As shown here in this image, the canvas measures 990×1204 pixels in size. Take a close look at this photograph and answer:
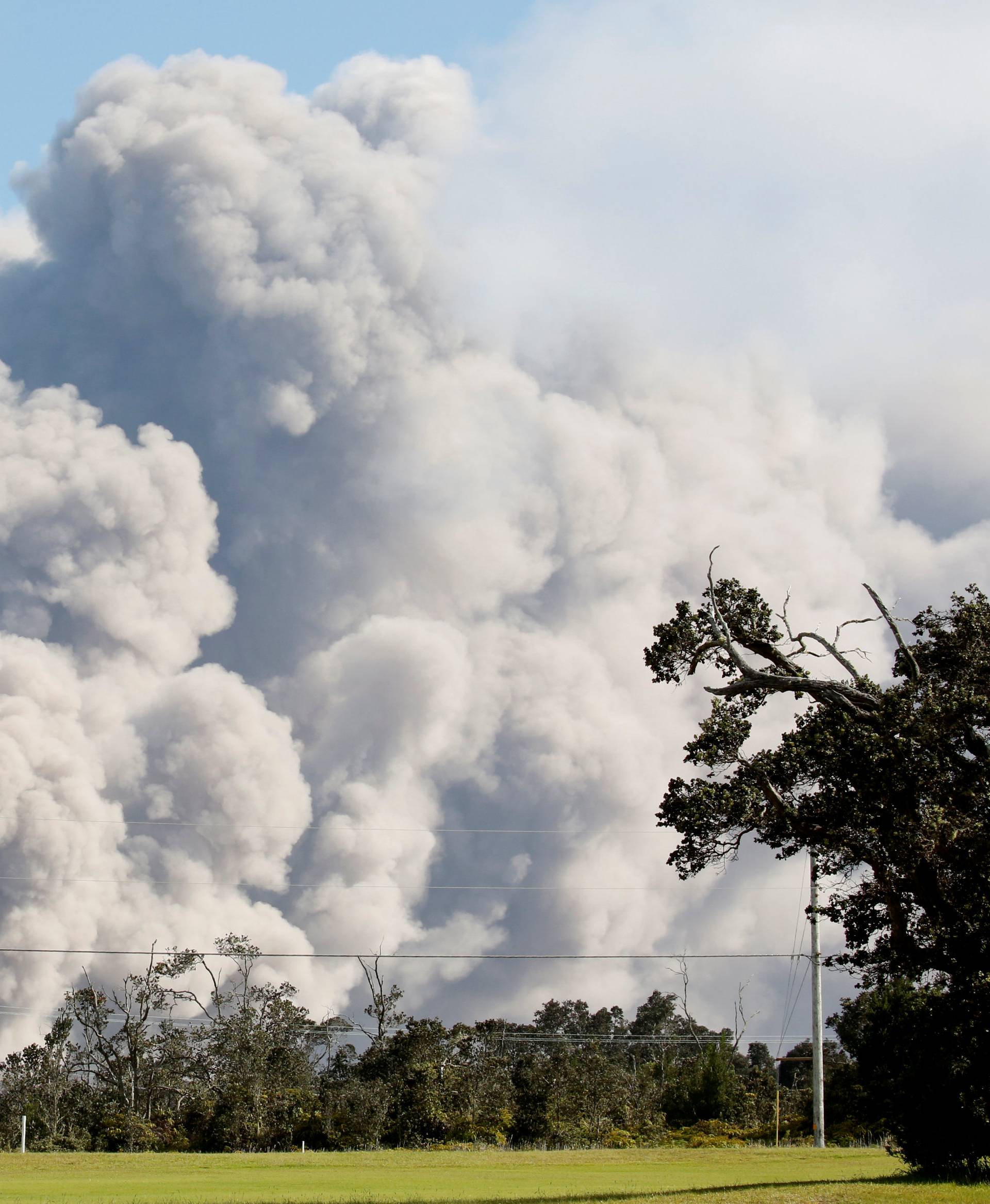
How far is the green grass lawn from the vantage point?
90.2 ft

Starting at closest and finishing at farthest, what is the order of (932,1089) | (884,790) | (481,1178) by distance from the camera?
(884,790)
(932,1089)
(481,1178)

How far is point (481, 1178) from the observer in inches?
1565

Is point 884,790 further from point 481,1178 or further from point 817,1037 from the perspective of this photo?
point 817,1037

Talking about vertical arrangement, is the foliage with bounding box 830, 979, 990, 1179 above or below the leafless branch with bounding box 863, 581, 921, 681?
below

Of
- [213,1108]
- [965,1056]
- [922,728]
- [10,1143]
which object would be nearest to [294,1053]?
[213,1108]

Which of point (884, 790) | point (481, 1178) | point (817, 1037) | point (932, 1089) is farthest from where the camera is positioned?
point (817, 1037)

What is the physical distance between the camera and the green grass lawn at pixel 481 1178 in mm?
27500

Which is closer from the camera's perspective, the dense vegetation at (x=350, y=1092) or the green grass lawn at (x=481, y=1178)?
the green grass lawn at (x=481, y=1178)

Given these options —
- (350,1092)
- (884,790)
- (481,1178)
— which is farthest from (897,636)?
(350,1092)

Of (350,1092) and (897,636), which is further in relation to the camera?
(350,1092)

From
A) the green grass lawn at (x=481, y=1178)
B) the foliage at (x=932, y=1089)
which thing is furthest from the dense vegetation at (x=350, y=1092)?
the foliage at (x=932, y=1089)

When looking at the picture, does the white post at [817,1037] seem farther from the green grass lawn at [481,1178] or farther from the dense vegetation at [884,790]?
the dense vegetation at [884,790]

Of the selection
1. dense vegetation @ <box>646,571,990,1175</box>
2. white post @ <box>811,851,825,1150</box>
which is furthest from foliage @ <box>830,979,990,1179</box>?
white post @ <box>811,851,825,1150</box>

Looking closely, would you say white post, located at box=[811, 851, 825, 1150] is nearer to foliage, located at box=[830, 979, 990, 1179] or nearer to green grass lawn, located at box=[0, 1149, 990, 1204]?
green grass lawn, located at box=[0, 1149, 990, 1204]
